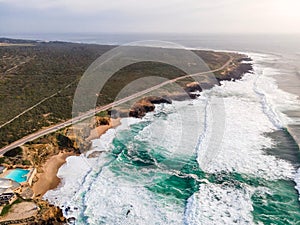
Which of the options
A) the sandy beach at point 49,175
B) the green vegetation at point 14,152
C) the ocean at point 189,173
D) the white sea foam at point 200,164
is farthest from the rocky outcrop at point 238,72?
the green vegetation at point 14,152

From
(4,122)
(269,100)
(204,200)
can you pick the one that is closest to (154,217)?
(204,200)

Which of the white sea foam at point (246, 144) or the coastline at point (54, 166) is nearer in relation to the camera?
the coastline at point (54, 166)

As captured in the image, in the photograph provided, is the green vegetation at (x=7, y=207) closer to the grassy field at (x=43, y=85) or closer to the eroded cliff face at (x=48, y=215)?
the eroded cliff face at (x=48, y=215)

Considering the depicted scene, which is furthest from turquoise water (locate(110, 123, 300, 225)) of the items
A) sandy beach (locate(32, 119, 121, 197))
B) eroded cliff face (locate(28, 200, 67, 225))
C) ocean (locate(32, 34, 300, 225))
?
eroded cliff face (locate(28, 200, 67, 225))

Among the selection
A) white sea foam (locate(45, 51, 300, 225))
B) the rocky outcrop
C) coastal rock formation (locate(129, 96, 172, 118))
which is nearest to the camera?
white sea foam (locate(45, 51, 300, 225))

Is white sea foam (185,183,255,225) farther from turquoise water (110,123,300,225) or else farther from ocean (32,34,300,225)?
turquoise water (110,123,300,225)

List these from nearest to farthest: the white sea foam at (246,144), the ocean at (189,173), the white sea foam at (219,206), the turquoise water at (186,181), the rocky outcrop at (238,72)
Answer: the white sea foam at (219,206) < the ocean at (189,173) < the turquoise water at (186,181) < the white sea foam at (246,144) < the rocky outcrop at (238,72)

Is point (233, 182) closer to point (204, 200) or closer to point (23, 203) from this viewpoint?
point (204, 200)
